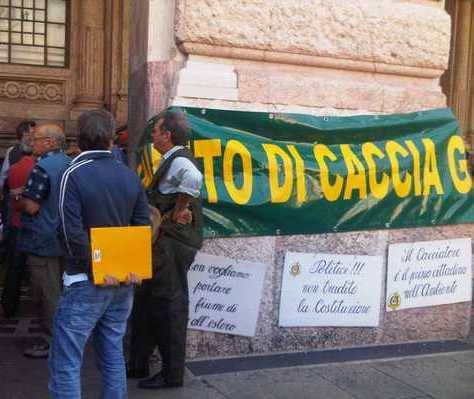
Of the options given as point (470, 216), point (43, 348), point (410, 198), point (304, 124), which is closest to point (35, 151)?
point (43, 348)

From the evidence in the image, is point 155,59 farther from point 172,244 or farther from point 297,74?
point 172,244

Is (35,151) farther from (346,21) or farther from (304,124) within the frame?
(346,21)

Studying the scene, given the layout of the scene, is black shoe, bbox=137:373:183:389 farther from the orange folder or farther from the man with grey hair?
the orange folder

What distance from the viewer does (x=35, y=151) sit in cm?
468

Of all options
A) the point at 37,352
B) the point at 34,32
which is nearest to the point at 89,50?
the point at 34,32

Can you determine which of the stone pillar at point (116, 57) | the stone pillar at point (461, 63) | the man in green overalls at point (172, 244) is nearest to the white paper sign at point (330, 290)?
the man in green overalls at point (172, 244)

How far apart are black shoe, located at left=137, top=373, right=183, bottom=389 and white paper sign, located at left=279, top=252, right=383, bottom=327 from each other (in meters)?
1.13

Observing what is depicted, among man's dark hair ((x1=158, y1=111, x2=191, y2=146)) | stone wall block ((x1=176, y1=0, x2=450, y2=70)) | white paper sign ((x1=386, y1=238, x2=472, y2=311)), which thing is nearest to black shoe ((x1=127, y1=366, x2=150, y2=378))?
man's dark hair ((x1=158, y1=111, x2=191, y2=146))

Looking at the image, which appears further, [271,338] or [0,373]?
[271,338]

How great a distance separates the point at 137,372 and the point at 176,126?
1.65 meters

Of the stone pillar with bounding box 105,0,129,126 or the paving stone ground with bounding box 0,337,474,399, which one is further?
the stone pillar with bounding box 105,0,129,126

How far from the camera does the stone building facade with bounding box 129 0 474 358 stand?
465cm

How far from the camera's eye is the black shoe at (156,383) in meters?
4.04

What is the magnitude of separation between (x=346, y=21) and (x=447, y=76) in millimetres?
9484
